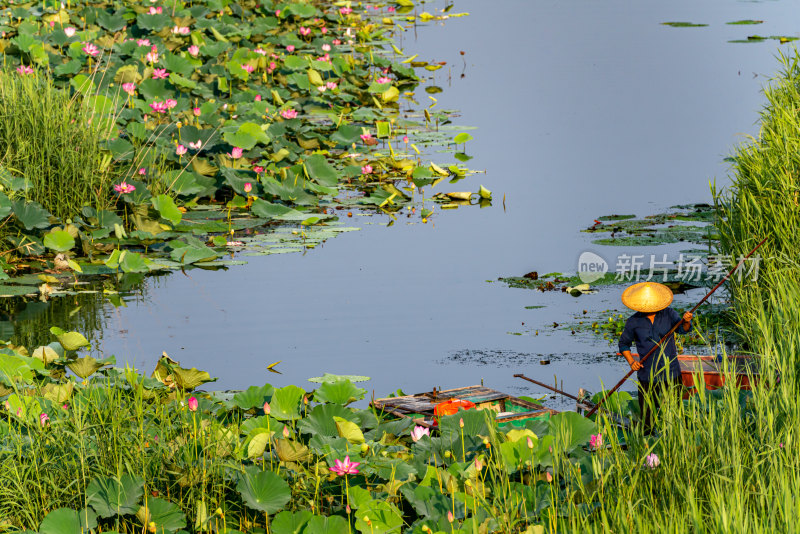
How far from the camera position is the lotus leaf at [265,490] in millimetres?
4172

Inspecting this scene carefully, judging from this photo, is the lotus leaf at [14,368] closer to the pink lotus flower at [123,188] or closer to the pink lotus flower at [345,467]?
the pink lotus flower at [345,467]

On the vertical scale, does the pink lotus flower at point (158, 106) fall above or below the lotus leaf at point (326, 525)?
above

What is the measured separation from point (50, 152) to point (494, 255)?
3587 mm

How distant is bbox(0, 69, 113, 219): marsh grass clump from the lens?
8492 mm

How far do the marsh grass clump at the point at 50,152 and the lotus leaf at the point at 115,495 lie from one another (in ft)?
15.6

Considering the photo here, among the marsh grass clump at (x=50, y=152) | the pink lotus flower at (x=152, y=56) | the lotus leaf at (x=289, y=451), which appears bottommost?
the lotus leaf at (x=289, y=451)

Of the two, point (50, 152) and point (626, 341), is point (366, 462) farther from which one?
point (50, 152)

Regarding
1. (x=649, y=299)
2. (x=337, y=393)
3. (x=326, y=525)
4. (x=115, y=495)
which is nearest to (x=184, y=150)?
(x=337, y=393)

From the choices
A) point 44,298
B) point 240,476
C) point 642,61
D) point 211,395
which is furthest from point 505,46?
point 240,476

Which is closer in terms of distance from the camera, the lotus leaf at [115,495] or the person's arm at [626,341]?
the lotus leaf at [115,495]

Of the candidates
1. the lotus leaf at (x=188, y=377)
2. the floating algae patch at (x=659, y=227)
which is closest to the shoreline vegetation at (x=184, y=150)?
the floating algae patch at (x=659, y=227)

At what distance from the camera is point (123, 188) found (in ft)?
28.7

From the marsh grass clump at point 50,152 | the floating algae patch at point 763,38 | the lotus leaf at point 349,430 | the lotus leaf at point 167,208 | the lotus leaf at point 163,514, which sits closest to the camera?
the lotus leaf at point 163,514

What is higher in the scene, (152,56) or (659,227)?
(152,56)
